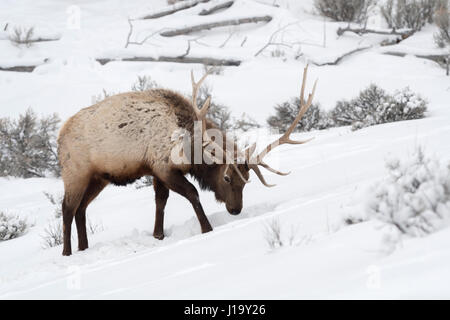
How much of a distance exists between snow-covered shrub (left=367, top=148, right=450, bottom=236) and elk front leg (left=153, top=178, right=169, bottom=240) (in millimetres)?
3026

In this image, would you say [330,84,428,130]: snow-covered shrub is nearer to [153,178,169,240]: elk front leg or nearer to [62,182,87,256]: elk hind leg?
[153,178,169,240]: elk front leg

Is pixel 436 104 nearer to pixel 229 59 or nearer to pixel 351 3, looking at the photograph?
pixel 229 59

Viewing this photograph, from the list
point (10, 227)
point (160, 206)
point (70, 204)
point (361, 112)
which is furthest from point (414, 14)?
point (70, 204)

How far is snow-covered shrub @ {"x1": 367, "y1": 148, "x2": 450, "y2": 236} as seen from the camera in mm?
2207

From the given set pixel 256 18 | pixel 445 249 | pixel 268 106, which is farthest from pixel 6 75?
pixel 445 249

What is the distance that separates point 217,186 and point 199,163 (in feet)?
0.92

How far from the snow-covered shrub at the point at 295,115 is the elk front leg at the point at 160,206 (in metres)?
5.12

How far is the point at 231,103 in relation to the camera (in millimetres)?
11586

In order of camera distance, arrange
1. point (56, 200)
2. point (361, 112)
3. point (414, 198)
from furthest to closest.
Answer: point (361, 112) < point (56, 200) < point (414, 198)

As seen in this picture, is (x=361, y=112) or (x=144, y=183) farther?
(x=361, y=112)

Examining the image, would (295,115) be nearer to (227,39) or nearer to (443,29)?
(227,39)

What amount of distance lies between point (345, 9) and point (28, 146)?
415 inches

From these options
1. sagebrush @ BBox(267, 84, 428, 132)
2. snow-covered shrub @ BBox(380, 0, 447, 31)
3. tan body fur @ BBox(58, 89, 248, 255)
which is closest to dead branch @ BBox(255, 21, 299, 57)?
A: snow-covered shrub @ BBox(380, 0, 447, 31)

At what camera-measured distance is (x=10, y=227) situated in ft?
22.0
